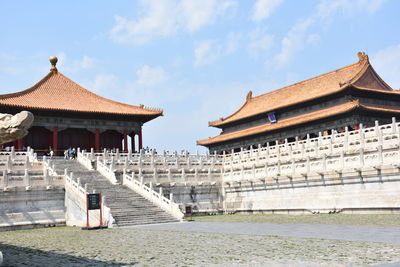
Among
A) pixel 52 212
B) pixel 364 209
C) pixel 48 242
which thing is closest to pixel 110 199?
pixel 52 212

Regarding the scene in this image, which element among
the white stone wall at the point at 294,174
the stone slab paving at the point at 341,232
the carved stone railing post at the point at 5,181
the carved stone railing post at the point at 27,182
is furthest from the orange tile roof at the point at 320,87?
the carved stone railing post at the point at 5,181

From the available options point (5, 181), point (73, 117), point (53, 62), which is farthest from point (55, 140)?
point (5, 181)

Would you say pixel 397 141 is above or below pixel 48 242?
above

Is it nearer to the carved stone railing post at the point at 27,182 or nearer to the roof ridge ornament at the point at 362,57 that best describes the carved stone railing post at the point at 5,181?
the carved stone railing post at the point at 27,182

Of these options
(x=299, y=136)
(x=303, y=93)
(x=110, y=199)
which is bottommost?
(x=110, y=199)

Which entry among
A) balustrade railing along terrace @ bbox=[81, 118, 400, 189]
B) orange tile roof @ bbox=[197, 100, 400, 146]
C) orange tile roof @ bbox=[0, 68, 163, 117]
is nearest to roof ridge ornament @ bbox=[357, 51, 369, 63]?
orange tile roof @ bbox=[197, 100, 400, 146]

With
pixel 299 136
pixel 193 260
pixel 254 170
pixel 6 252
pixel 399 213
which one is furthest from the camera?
pixel 299 136

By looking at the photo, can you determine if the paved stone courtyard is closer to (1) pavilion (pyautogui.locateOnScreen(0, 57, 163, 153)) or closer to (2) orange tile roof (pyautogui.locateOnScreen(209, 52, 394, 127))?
(2) orange tile roof (pyautogui.locateOnScreen(209, 52, 394, 127))

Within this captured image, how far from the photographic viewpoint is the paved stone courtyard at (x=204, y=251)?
33.3 feet

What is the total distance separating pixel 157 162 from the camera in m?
33.0

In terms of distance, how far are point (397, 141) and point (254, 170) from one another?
929cm

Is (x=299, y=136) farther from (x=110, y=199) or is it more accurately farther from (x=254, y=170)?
(x=110, y=199)

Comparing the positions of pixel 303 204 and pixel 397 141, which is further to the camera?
pixel 303 204

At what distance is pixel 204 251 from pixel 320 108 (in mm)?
31407
